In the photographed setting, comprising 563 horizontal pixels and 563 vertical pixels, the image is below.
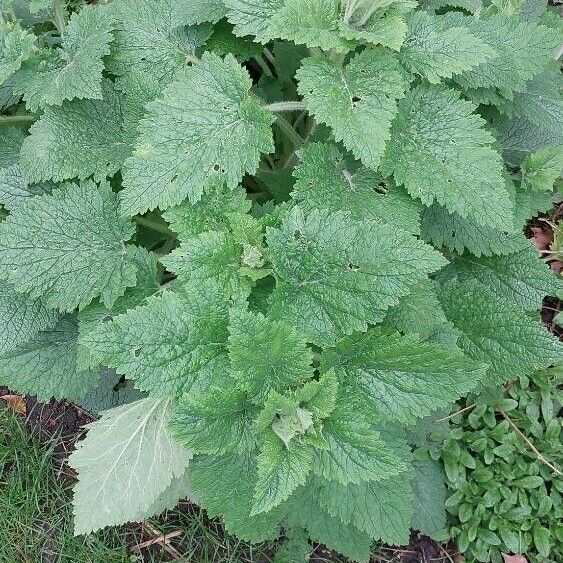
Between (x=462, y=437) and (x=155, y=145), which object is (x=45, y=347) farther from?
(x=462, y=437)

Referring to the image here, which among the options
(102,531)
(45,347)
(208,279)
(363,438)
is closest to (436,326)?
(363,438)

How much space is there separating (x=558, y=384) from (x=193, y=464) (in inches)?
74.4

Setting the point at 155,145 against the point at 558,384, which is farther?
the point at 558,384

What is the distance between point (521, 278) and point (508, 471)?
3.13ft

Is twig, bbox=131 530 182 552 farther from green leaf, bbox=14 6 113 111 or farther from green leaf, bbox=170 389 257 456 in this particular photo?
green leaf, bbox=14 6 113 111

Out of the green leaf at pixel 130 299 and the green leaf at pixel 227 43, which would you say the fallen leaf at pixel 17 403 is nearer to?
the green leaf at pixel 130 299

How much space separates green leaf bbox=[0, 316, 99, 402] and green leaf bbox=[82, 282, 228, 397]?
711 mm

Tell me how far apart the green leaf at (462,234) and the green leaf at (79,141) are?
4.08 feet

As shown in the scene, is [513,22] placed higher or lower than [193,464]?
higher

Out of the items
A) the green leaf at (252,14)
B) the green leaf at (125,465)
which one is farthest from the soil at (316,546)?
the green leaf at (252,14)

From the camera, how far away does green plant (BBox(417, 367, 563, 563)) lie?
9.92 ft

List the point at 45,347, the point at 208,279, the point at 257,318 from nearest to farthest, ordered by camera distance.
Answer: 1. the point at 257,318
2. the point at 208,279
3. the point at 45,347

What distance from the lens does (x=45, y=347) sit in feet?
8.76

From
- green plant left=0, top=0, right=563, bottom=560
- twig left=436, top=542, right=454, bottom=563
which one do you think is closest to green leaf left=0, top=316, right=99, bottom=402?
green plant left=0, top=0, right=563, bottom=560
